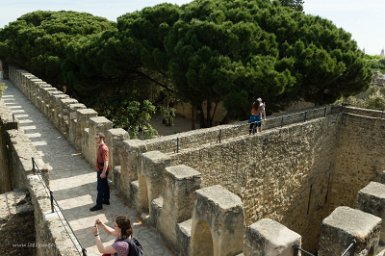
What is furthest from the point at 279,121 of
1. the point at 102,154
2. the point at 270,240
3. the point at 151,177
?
the point at 270,240

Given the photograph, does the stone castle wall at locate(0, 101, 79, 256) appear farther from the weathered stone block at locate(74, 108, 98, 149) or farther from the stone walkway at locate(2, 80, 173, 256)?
the weathered stone block at locate(74, 108, 98, 149)

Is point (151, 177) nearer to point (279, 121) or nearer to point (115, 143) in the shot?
point (115, 143)

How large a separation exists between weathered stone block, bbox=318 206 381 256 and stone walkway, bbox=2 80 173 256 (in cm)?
284

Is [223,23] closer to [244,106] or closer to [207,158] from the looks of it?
[244,106]

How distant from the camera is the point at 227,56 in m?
14.5

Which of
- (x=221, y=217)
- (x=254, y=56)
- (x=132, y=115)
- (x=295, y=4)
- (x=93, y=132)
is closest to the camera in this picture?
(x=221, y=217)

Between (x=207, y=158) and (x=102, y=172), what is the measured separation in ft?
10.1

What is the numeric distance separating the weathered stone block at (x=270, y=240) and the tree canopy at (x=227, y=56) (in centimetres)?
958

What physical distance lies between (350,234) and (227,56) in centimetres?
1093

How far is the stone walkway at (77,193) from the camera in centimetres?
665

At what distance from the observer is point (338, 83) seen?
15.6 metres

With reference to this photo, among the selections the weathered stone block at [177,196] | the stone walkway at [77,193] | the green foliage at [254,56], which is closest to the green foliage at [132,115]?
the green foliage at [254,56]

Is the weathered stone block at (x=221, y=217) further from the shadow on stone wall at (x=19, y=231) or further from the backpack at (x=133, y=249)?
the shadow on stone wall at (x=19, y=231)

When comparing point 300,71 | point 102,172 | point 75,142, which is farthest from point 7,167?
point 300,71
